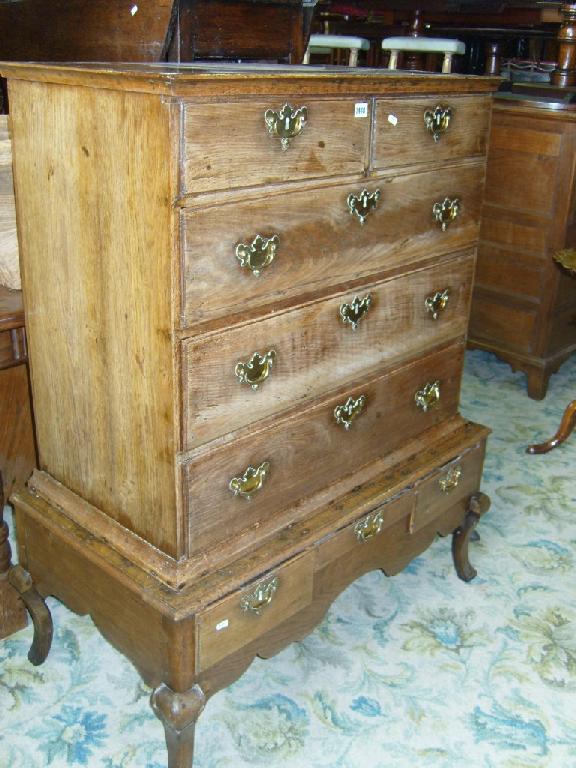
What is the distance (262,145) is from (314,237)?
0.24 metres

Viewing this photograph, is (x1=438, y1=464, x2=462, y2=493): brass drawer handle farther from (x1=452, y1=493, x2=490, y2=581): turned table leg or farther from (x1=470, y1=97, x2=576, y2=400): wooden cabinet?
(x1=470, y1=97, x2=576, y2=400): wooden cabinet

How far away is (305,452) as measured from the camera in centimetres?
179

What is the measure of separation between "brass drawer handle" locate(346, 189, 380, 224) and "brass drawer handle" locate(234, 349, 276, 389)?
1.13 feet

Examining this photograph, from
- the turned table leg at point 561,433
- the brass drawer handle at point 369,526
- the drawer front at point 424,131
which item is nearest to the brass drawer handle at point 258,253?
the drawer front at point 424,131

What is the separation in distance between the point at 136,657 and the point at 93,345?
0.64m

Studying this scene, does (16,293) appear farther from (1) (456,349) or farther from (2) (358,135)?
(1) (456,349)

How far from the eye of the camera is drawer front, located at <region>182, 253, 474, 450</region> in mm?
1494

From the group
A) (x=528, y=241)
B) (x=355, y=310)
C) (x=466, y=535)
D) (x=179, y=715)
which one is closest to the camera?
(x=179, y=715)

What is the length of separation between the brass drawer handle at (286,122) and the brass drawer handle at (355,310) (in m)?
0.41

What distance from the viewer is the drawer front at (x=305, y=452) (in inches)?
62.6

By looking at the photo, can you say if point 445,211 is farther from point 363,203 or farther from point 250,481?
point 250,481

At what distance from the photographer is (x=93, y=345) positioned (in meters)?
1.58

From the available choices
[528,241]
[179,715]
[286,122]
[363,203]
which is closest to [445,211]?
[363,203]

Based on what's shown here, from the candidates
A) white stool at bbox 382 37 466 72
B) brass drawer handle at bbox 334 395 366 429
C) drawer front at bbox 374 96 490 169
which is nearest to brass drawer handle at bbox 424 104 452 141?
drawer front at bbox 374 96 490 169
